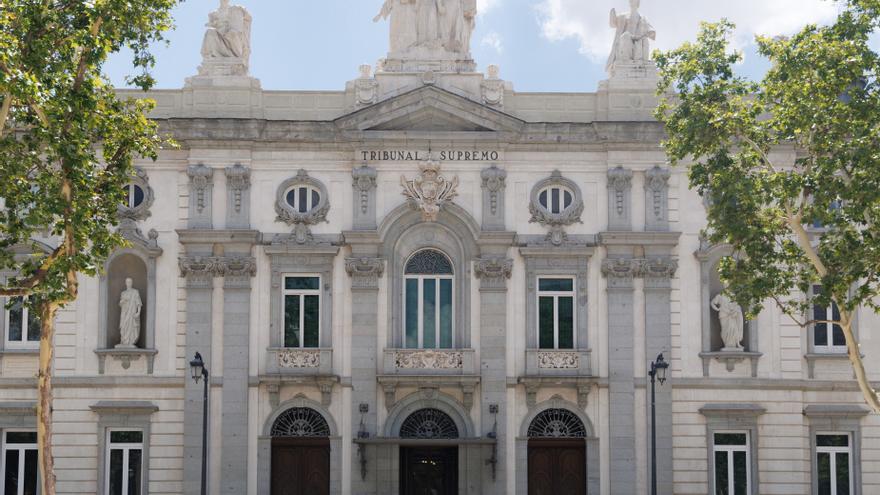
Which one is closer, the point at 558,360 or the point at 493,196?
the point at 558,360

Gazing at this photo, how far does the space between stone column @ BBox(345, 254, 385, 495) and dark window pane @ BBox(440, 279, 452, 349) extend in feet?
6.07

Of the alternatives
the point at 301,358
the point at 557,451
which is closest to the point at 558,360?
the point at 557,451

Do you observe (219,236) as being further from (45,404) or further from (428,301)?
(45,404)

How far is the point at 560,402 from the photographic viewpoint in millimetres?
36500

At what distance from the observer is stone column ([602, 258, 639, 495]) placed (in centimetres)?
3622

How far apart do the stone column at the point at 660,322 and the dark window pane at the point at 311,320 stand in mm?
9012

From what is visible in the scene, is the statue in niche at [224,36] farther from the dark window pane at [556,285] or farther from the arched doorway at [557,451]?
the arched doorway at [557,451]

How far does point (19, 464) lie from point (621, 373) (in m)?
16.5

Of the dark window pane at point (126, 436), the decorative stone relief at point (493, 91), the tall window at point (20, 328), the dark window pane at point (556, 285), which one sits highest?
the decorative stone relief at point (493, 91)

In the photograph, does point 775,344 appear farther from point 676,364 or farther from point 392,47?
point 392,47

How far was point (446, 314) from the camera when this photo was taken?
1467 inches

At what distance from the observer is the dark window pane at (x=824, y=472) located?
3672 cm

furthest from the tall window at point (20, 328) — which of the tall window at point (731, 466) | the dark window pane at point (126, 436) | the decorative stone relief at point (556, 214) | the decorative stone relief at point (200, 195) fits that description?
the tall window at point (731, 466)

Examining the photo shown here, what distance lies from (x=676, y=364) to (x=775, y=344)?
2.82 meters
